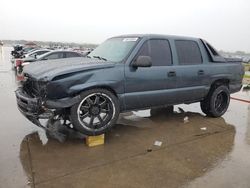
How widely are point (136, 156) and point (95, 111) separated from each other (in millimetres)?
983

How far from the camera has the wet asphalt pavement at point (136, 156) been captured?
340cm

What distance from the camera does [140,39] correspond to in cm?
513

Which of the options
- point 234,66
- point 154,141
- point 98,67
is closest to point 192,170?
point 154,141

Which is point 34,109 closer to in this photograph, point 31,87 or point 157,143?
point 31,87

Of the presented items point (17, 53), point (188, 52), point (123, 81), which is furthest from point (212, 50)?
point (17, 53)

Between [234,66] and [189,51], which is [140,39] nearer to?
[189,51]

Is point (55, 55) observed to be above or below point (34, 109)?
above

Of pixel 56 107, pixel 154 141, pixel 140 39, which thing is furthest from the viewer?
pixel 140 39

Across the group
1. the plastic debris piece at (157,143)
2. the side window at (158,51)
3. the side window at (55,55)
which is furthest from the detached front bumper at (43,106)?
the side window at (55,55)

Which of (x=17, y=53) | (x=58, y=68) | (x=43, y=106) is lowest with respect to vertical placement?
(x=17, y=53)

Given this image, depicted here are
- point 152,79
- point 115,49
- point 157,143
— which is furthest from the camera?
point 115,49

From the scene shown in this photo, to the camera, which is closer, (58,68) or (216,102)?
(58,68)

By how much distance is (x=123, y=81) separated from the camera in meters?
4.72

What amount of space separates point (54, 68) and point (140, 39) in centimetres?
171
